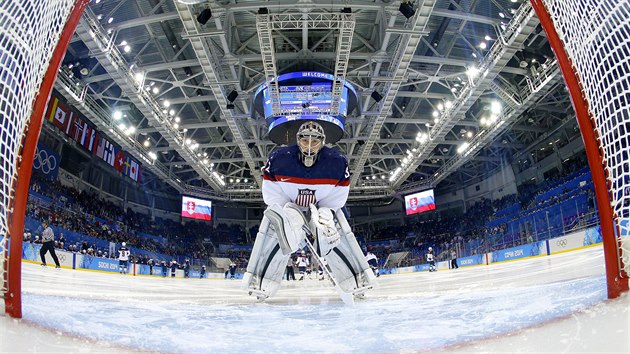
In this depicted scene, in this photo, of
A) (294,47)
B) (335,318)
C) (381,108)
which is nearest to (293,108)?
(294,47)

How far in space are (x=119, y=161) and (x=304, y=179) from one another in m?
20.9

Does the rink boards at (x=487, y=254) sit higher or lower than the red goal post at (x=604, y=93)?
lower

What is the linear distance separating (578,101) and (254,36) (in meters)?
14.0

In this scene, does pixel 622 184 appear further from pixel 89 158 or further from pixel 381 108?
pixel 89 158

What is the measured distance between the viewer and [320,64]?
16.6 metres

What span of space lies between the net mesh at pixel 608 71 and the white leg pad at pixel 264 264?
107 inches

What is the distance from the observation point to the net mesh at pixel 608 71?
1982mm

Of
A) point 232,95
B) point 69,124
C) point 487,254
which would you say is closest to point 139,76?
point 232,95

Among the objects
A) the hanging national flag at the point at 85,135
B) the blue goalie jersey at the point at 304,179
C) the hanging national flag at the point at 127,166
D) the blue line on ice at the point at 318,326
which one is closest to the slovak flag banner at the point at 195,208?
the hanging national flag at the point at 127,166

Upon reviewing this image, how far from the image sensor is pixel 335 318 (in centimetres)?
264

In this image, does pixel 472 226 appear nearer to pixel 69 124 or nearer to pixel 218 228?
pixel 218 228

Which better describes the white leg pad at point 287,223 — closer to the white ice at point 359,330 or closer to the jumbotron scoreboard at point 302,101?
the white ice at point 359,330

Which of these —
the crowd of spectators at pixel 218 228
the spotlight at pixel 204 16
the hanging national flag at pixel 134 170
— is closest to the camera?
the spotlight at pixel 204 16

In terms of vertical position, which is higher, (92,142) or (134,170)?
(92,142)
